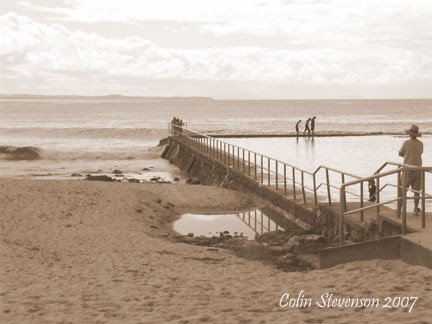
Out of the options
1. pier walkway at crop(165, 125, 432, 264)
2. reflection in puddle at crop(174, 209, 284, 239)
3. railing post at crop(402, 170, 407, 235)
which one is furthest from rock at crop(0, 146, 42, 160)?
railing post at crop(402, 170, 407, 235)

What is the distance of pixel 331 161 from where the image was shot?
31.0 m

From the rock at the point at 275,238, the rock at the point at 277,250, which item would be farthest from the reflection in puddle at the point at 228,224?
the rock at the point at 277,250

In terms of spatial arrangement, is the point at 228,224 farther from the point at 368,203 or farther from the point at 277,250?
the point at 368,203

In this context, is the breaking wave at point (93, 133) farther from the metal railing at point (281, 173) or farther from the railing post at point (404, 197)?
the railing post at point (404, 197)

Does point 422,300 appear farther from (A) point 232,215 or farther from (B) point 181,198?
(B) point 181,198

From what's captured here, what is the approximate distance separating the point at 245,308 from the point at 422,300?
74.0 inches

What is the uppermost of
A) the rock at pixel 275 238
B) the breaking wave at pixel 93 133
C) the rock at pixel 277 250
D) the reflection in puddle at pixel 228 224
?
the rock at pixel 277 250

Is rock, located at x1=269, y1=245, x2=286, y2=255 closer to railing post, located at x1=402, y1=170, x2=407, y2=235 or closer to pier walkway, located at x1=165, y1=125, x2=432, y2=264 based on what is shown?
pier walkway, located at x1=165, y1=125, x2=432, y2=264

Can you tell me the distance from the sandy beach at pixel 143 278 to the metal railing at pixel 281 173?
9.43 feet

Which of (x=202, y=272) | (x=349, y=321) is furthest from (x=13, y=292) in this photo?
(x=349, y=321)

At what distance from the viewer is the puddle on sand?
15820 millimetres

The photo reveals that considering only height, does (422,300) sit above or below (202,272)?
above

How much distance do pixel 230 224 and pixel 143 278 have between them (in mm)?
7415

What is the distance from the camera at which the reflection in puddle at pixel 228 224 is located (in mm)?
15828
